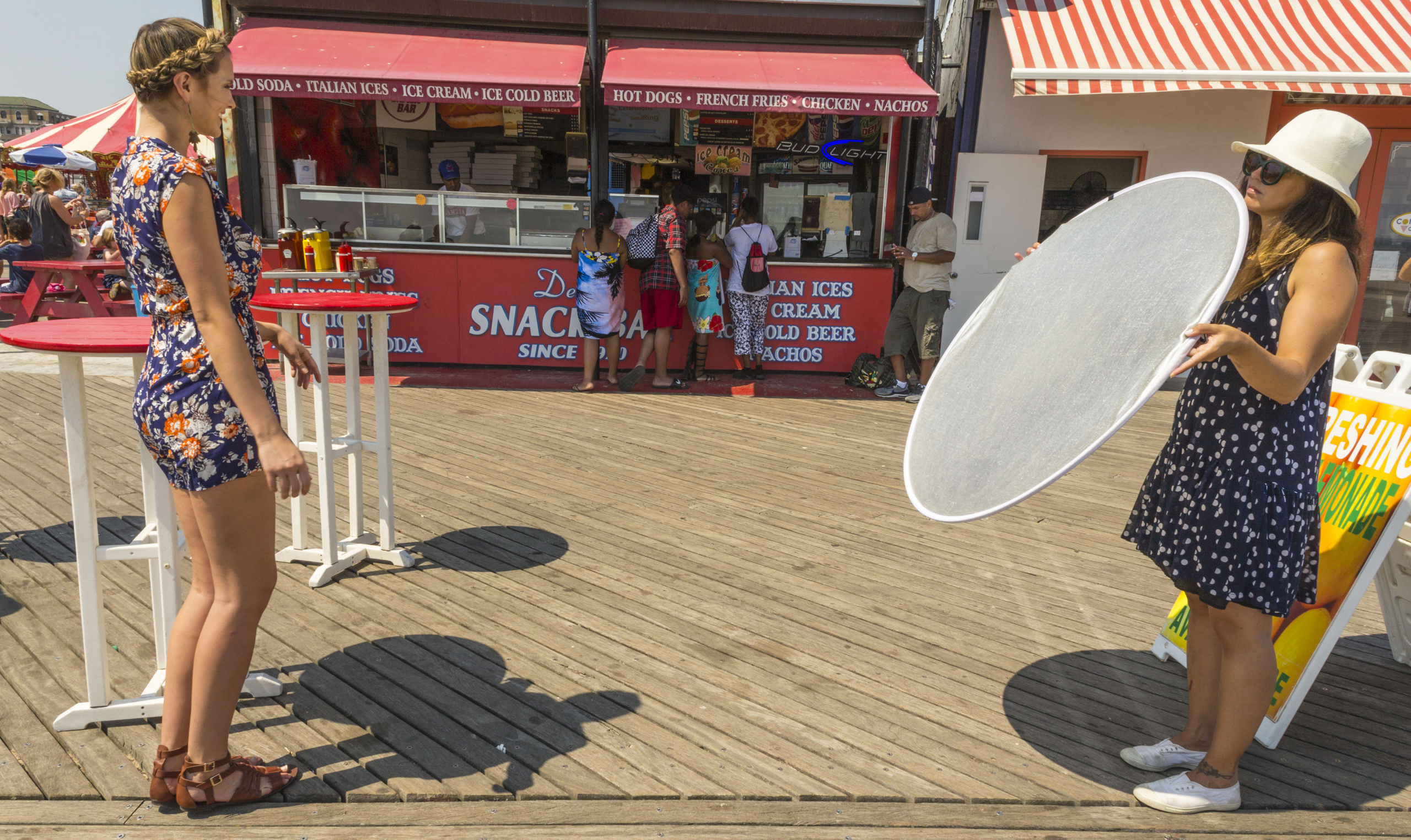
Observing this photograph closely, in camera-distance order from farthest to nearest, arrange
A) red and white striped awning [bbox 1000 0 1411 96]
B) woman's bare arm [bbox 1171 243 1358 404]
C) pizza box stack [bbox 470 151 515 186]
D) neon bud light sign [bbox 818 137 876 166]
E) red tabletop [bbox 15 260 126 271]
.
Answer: pizza box stack [bbox 470 151 515 186] → neon bud light sign [bbox 818 137 876 166] → red tabletop [bbox 15 260 126 271] → red and white striped awning [bbox 1000 0 1411 96] → woman's bare arm [bbox 1171 243 1358 404]

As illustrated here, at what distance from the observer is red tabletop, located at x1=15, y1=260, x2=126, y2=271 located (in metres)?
8.64

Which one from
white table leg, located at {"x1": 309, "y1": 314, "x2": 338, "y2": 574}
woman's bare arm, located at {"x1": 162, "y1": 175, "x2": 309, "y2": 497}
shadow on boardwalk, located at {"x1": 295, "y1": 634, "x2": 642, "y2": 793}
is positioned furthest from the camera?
white table leg, located at {"x1": 309, "y1": 314, "x2": 338, "y2": 574}

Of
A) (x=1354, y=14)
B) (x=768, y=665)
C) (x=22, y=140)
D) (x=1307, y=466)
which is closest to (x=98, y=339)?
(x=768, y=665)

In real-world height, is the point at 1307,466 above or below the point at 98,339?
below

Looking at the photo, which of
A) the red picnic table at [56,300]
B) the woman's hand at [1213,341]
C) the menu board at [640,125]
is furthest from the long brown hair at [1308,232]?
the red picnic table at [56,300]

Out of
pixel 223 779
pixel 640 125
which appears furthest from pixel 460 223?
pixel 223 779

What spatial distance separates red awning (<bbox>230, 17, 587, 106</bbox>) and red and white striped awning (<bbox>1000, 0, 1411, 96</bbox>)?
406 centimetres

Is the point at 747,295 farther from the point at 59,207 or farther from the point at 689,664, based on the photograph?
the point at 59,207

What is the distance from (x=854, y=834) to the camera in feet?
7.41

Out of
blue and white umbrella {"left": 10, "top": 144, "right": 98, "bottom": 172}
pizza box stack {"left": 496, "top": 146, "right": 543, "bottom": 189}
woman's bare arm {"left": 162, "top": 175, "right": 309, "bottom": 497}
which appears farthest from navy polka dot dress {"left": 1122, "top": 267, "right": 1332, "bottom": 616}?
blue and white umbrella {"left": 10, "top": 144, "right": 98, "bottom": 172}

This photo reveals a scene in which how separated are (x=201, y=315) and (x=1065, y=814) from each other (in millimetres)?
2401

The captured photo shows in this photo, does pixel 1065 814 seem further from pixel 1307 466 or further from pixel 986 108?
pixel 986 108

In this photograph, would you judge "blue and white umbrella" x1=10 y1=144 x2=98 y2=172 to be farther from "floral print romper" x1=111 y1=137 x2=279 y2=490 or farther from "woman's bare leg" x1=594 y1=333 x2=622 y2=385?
"floral print romper" x1=111 y1=137 x2=279 y2=490

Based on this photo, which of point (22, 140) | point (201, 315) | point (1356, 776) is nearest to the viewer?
point (201, 315)
